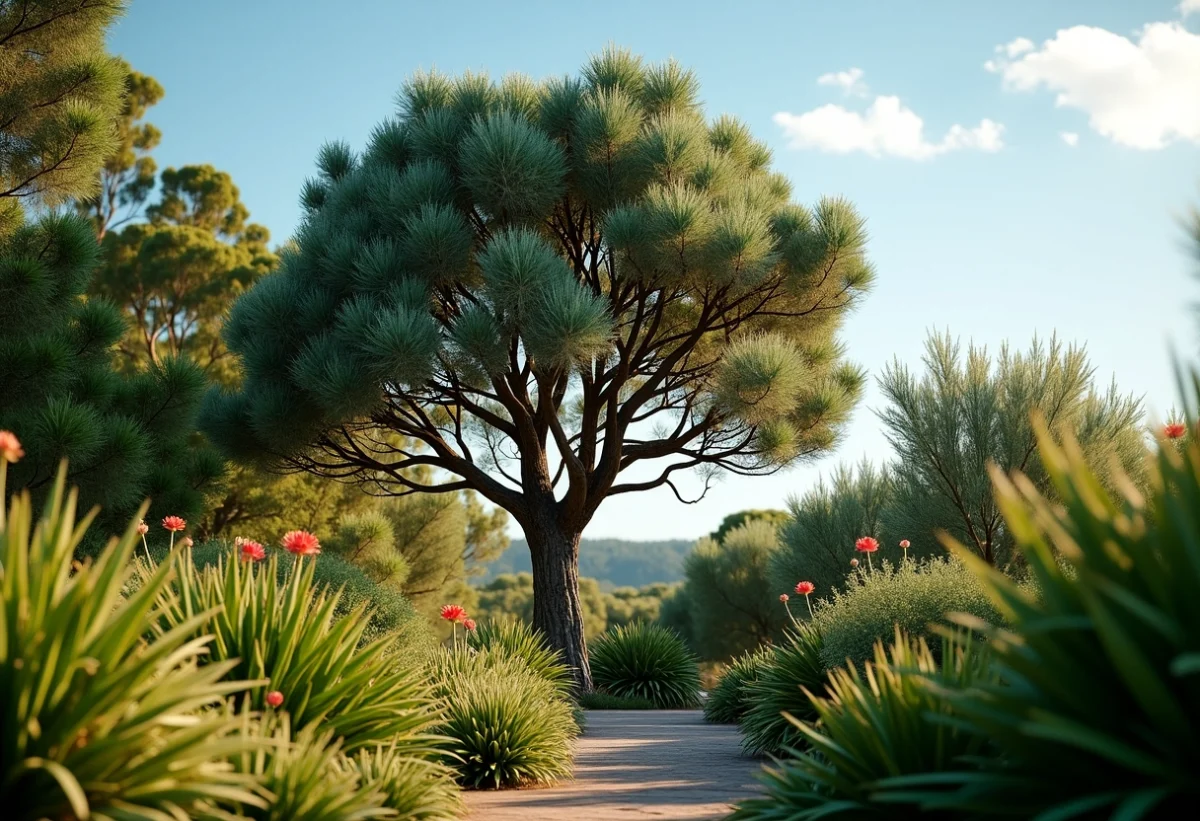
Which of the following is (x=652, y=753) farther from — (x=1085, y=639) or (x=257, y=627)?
(x=1085, y=639)

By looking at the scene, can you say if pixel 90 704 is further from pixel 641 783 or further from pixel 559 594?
pixel 559 594

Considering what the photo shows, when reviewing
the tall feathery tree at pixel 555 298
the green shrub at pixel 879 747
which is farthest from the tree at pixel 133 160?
the green shrub at pixel 879 747

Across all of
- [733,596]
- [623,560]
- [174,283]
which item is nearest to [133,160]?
[174,283]

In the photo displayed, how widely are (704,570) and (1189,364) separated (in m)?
24.2

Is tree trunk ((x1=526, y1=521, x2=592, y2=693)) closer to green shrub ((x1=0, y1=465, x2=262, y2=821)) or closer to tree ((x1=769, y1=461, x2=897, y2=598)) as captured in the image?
tree ((x1=769, y1=461, x2=897, y2=598))

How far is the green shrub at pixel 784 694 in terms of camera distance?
7.65m

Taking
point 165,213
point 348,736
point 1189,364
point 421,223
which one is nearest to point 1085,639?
point 1189,364

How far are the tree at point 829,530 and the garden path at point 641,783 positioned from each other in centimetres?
856

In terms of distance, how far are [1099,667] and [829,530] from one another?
16.1 m

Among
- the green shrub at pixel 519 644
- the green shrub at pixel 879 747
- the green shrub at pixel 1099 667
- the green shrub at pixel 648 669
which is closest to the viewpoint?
the green shrub at pixel 1099 667

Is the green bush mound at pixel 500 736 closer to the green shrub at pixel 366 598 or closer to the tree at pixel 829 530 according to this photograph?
the green shrub at pixel 366 598

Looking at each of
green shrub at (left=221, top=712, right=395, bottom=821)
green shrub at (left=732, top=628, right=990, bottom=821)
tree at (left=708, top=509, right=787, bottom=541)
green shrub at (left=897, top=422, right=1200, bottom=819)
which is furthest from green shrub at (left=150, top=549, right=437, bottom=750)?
tree at (left=708, top=509, right=787, bottom=541)

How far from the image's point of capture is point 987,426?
13477 mm

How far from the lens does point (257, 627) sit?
4.57 meters
